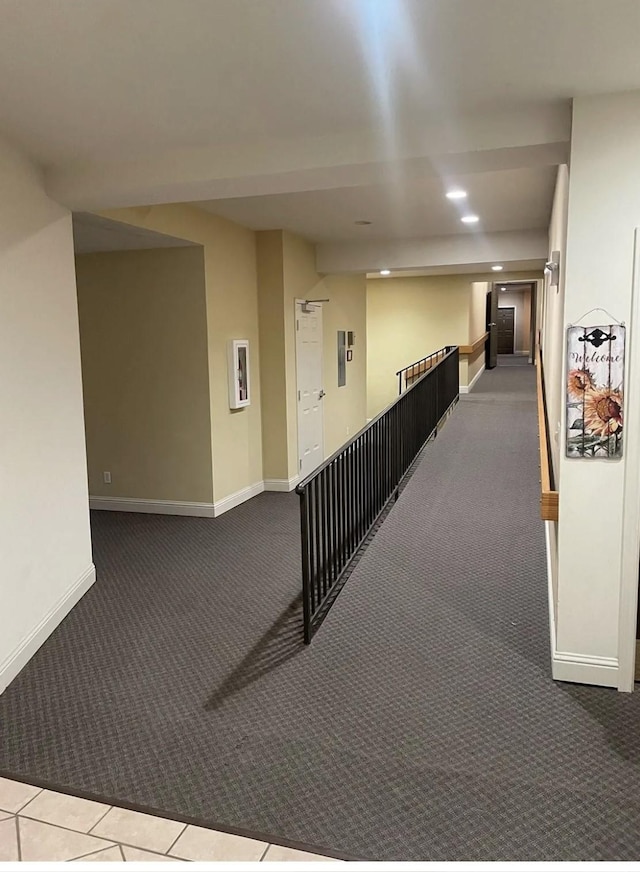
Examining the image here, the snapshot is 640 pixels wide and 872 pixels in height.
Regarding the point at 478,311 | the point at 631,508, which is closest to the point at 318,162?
the point at 631,508

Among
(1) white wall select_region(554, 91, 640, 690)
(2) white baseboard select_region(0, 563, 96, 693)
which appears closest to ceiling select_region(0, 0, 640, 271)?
(1) white wall select_region(554, 91, 640, 690)

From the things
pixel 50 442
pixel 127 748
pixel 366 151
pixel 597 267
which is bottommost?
pixel 127 748

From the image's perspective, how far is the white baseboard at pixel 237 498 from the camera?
232 inches

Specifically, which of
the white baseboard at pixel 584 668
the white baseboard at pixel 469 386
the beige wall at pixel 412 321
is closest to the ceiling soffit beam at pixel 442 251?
the beige wall at pixel 412 321

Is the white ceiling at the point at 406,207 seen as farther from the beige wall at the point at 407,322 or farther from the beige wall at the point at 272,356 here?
the beige wall at the point at 407,322

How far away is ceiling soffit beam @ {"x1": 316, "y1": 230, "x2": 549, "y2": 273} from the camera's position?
266 inches

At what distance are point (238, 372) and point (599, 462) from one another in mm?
3900

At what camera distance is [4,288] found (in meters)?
3.10

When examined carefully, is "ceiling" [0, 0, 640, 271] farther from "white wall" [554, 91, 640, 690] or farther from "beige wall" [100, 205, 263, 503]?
"beige wall" [100, 205, 263, 503]

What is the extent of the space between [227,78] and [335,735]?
104 inches

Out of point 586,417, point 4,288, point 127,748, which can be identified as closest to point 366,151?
point 586,417

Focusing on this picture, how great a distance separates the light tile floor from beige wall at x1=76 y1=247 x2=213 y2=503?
365 centimetres

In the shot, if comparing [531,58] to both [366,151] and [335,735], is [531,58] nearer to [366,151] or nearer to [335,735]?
[366,151]

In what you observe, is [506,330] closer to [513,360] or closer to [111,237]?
[513,360]
